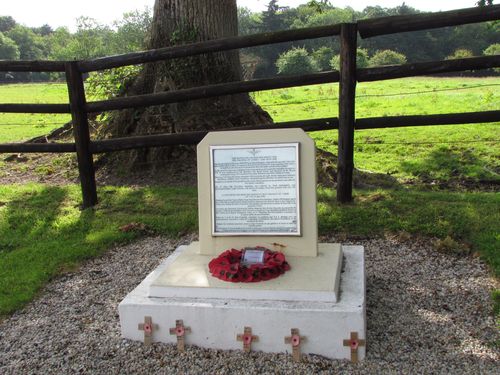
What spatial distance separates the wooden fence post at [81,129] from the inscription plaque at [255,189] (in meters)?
2.78

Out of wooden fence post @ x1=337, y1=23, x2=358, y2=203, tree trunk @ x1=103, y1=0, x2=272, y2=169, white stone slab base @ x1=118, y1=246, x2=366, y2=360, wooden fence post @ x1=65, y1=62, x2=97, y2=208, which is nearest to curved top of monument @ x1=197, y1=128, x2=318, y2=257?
white stone slab base @ x1=118, y1=246, x2=366, y2=360

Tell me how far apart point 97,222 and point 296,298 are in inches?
125

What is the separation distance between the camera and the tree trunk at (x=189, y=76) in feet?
25.3

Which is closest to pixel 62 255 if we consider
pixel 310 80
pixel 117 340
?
pixel 117 340

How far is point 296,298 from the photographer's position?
3.34 m

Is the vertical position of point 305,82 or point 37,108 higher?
point 305,82

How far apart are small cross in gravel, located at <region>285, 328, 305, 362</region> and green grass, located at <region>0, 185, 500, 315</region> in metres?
1.86

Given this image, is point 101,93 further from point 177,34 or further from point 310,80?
point 310,80

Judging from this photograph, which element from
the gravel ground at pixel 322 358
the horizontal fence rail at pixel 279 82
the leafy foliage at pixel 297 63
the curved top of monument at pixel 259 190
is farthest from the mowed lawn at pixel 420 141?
the leafy foliage at pixel 297 63

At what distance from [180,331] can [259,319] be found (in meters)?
0.51

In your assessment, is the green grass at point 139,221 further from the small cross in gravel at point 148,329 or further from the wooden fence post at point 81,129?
the small cross in gravel at point 148,329

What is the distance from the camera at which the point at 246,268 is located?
141 inches

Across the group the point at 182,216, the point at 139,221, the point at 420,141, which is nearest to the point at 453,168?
the point at 420,141

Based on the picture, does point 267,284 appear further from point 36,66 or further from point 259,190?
point 36,66
